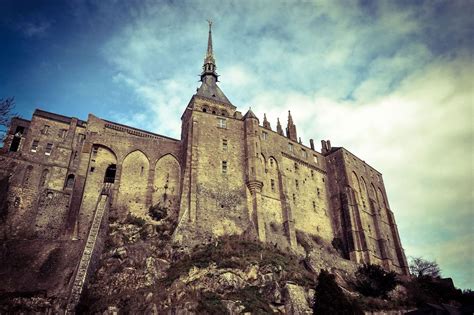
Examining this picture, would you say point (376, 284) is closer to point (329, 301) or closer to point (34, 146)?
point (329, 301)

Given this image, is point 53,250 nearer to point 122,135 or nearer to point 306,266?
point 122,135

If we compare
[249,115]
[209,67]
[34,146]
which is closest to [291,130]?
[249,115]

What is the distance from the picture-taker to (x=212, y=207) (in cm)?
3909

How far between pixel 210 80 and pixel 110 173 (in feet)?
88.5

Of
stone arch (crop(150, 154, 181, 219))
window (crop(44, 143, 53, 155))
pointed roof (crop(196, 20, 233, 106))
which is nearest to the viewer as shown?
stone arch (crop(150, 154, 181, 219))

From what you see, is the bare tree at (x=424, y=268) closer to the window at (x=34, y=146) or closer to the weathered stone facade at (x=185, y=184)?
the weathered stone facade at (x=185, y=184)

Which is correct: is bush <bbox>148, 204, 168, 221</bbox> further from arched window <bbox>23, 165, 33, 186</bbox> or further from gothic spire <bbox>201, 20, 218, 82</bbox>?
gothic spire <bbox>201, 20, 218, 82</bbox>

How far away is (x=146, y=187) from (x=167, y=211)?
11.5 ft

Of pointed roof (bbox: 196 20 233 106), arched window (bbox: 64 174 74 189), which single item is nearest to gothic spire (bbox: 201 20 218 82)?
pointed roof (bbox: 196 20 233 106)

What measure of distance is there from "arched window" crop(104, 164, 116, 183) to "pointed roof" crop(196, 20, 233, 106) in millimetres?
20601

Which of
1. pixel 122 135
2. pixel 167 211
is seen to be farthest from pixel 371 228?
pixel 122 135

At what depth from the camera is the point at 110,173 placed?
41.6 metres

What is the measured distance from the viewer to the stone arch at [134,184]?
128ft

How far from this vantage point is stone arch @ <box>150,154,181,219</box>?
4034cm
